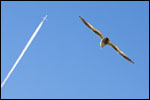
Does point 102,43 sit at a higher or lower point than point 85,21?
lower

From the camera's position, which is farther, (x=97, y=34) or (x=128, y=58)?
(x=128, y=58)

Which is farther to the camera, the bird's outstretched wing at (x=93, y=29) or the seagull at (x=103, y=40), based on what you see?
the bird's outstretched wing at (x=93, y=29)

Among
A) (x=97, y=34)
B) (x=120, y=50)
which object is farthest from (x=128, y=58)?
(x=97, y=34)

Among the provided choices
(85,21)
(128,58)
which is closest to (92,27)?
(85,21)

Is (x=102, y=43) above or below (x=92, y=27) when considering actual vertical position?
below

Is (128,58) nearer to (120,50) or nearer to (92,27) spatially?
(120,50)

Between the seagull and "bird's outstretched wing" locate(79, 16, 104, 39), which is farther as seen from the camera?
"bird's outstretched wing" locate(79, 16, 104, 39)

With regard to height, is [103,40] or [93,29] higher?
[93,29]

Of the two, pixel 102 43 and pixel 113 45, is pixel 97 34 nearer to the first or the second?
pixel 102 43

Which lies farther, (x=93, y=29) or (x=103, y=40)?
(x=93, y=29)
